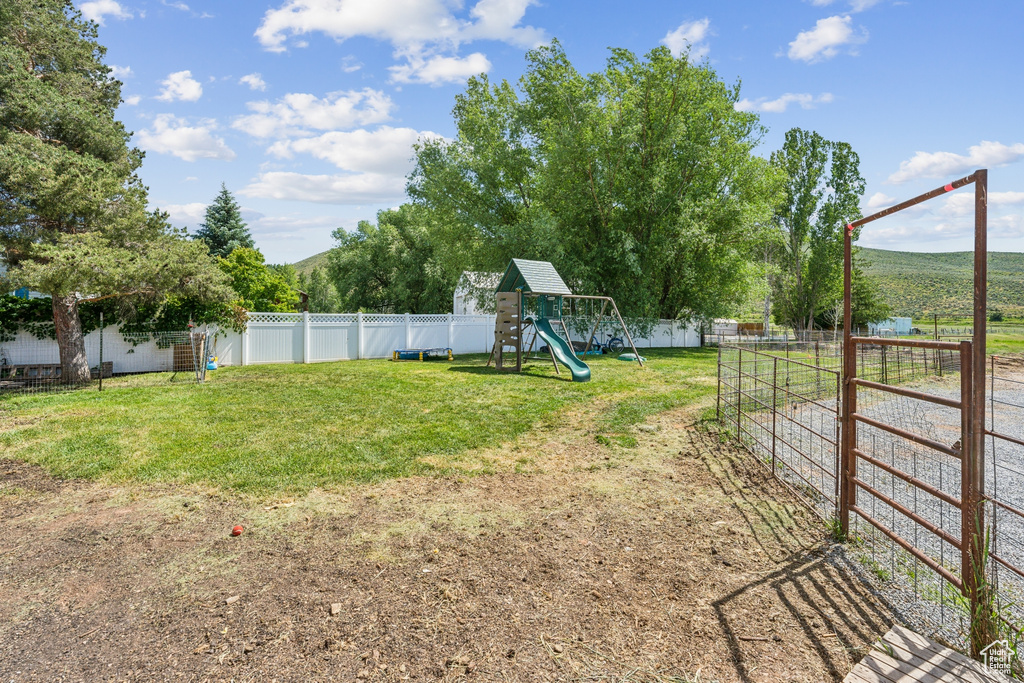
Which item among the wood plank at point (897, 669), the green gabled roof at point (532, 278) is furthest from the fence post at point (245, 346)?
the wood plank at point (897, 669)

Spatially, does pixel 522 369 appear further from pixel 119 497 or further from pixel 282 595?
pixel 282 595

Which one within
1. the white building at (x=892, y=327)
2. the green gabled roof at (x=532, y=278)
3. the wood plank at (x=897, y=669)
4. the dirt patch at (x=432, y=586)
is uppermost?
the green gabled roof at (x=532, y=278)

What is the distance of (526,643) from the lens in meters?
2.49

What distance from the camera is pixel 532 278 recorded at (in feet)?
45.4

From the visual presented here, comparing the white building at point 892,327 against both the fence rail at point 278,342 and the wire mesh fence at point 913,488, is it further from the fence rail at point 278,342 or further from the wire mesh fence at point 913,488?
the wire mesh fence at point 913,488

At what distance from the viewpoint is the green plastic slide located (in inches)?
457

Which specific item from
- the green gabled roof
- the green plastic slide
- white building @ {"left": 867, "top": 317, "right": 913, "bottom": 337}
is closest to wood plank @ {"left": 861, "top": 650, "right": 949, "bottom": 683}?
the green plastic slide

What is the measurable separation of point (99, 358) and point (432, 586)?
1340 cm

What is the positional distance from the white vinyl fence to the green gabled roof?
446 centimetres

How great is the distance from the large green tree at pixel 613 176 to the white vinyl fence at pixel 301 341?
12.3 ft

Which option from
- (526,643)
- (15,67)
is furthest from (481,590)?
(15,67)

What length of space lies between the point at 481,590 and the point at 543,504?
141 cm

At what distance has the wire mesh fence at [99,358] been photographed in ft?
35.2

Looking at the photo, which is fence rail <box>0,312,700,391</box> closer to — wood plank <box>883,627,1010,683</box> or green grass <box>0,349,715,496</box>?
green grass <box>0,349,715,496</box>
